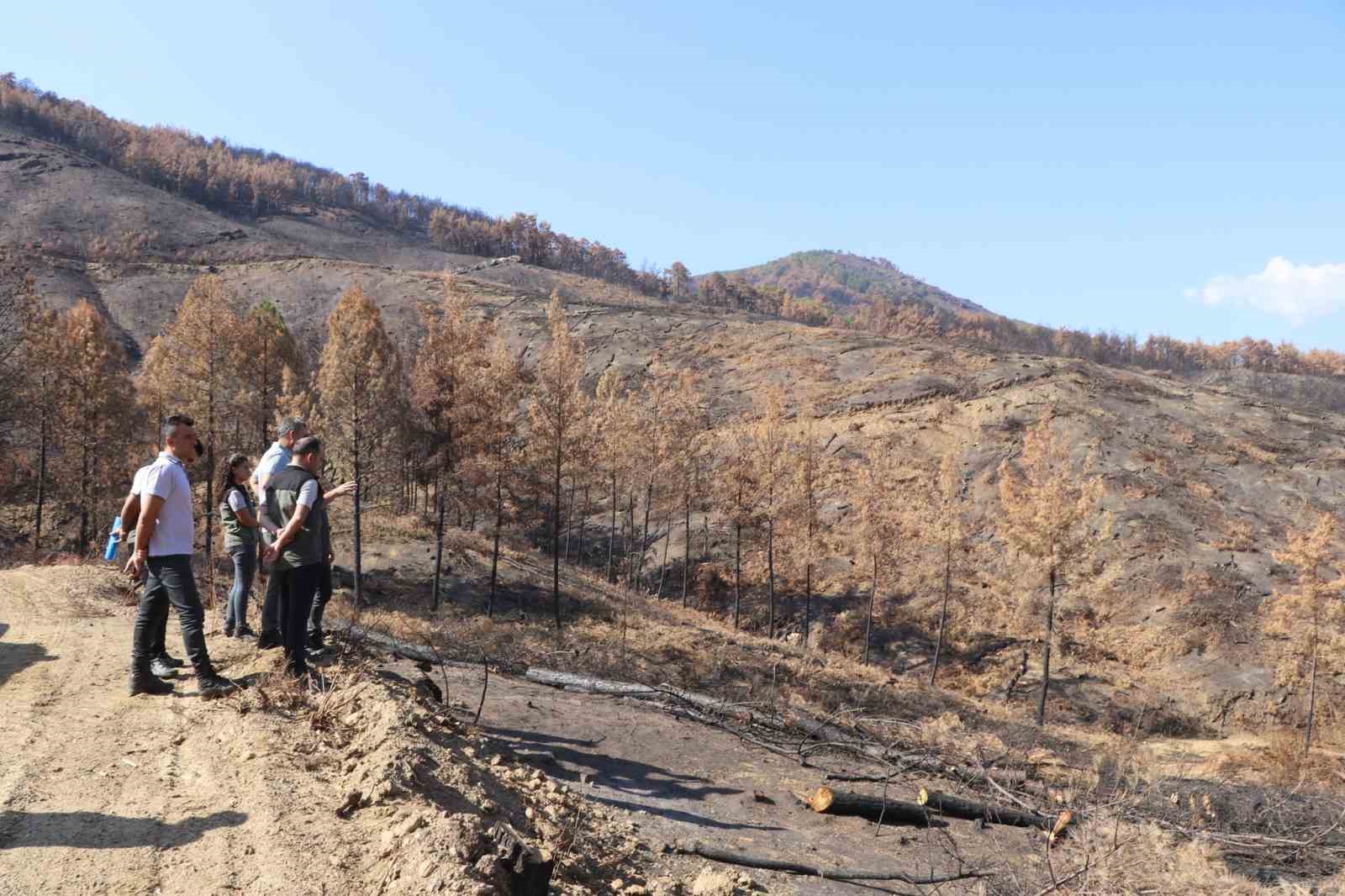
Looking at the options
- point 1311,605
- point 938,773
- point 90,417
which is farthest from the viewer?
point 90,417

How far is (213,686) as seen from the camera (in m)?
5.80

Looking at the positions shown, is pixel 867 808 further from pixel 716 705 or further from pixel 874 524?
pixel 874 524

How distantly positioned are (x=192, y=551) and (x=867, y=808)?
653 centimetres

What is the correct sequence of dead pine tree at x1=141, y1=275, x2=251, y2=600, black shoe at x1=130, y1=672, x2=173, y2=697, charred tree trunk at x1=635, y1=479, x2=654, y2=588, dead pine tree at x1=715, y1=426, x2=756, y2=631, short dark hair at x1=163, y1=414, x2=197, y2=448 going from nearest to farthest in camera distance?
black shoe at x1=130, y1=672, x2=173, y2=697
short dark hair at x1=163, y1=414, x2=197, y2=448
dead pine tree at x1=141, y1=275, x2=251, y2=600
dead pine tree at x1=715, y1=426, x2=756, y2=631
charred tree trunk at x1=635, y1=479, x2=654, y2=588

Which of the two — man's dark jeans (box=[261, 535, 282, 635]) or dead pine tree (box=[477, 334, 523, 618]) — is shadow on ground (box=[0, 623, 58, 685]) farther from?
dead pine tree (box=[477, 334, 523, 618])

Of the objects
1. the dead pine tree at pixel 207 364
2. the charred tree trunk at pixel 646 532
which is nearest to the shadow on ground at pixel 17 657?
the dead pine tree at pixel 207 364

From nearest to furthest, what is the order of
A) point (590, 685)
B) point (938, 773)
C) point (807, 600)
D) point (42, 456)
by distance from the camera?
point (938, 773)
point (590, 685)
point (42, 456)
point (807, 600)

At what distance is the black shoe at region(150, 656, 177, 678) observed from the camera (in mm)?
6082

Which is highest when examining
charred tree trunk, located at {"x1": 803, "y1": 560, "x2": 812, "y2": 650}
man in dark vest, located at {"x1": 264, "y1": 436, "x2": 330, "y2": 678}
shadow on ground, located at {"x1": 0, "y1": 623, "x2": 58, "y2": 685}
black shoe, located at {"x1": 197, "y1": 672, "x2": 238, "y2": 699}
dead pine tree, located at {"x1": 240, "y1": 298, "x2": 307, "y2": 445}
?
dead pine tree, located at {"x1": 240, "y1": 298, "x2": 307, "y2": 445}

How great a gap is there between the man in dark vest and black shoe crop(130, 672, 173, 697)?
89 cm

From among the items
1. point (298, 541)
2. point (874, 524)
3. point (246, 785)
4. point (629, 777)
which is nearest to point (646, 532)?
point (874, 524)

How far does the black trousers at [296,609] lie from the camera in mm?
6195

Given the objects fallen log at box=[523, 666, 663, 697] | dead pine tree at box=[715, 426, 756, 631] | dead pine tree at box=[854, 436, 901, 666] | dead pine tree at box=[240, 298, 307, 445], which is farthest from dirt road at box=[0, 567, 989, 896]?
dead pine tree at box=[715, 426, 756, 631]

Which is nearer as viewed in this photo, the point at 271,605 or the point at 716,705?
the point at 271,605
